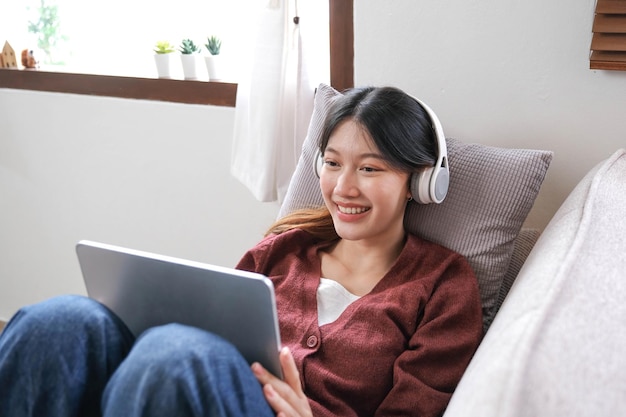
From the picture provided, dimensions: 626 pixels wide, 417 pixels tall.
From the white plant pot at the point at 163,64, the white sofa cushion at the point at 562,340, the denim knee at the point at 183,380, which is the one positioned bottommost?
the denim knee at the point at 183,380

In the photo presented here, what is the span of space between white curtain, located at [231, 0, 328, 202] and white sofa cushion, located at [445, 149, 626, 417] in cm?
87

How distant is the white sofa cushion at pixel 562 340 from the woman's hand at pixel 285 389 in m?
0.25

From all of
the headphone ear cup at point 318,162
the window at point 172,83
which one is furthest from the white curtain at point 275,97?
the headphone ear cup at point 318,162

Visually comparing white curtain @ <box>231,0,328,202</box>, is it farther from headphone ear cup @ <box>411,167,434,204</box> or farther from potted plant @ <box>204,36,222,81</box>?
headphone ear cup @ <box>411,167,434,204</box>

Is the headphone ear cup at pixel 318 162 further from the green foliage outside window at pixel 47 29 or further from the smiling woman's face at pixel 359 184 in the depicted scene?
the green foliage outside window at pixel 47 29

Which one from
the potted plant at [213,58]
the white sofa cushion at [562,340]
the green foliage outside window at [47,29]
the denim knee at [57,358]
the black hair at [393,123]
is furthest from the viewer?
the green foliage outside window at [47,29]

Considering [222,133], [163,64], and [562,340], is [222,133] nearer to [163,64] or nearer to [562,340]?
[163,64]

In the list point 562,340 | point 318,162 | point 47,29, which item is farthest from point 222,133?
point 562,340

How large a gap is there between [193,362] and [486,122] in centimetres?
97

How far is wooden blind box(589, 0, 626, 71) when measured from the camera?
1.43m

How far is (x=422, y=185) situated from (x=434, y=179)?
24 mm

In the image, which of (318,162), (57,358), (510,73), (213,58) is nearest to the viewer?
(57,358)

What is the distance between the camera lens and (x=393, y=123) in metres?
1.31

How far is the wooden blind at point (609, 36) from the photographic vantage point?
4.68ft
